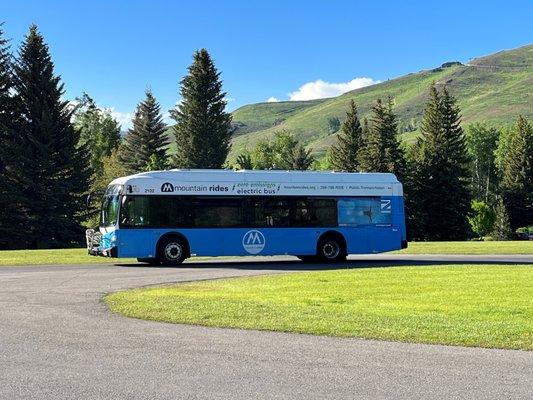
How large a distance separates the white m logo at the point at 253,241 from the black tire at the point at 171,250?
2.16m

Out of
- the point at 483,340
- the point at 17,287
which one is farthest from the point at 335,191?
the point at 483,340

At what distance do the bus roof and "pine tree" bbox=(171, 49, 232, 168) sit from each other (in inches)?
1464

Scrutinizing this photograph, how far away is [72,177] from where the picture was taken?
47.8 m

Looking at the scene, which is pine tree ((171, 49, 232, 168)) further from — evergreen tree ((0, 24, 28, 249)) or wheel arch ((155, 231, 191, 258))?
wheel arch ((155, 231, 191, 258))

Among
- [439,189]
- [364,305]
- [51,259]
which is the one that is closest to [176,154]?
[439,189]

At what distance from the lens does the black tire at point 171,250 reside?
860 inches

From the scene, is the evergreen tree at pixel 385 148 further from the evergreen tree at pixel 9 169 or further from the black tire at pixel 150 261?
the black tire at pixel 150 261

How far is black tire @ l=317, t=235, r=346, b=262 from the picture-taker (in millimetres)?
23703

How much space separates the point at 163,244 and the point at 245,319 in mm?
12210

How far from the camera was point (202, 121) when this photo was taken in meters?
62.2

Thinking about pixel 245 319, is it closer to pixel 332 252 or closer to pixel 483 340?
pixel 483 340

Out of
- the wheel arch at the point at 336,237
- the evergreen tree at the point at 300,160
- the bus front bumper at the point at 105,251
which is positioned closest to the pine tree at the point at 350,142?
the evergreen tree at the point at 300,160

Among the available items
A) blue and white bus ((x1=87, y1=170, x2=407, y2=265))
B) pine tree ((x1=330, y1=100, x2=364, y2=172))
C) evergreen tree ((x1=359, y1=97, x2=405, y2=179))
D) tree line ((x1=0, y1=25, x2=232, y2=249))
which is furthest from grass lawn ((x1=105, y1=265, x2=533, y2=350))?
pine tree ((x1=330, y1=100, x2=364, y2=172))

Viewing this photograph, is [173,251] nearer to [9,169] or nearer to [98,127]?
[9,169]
